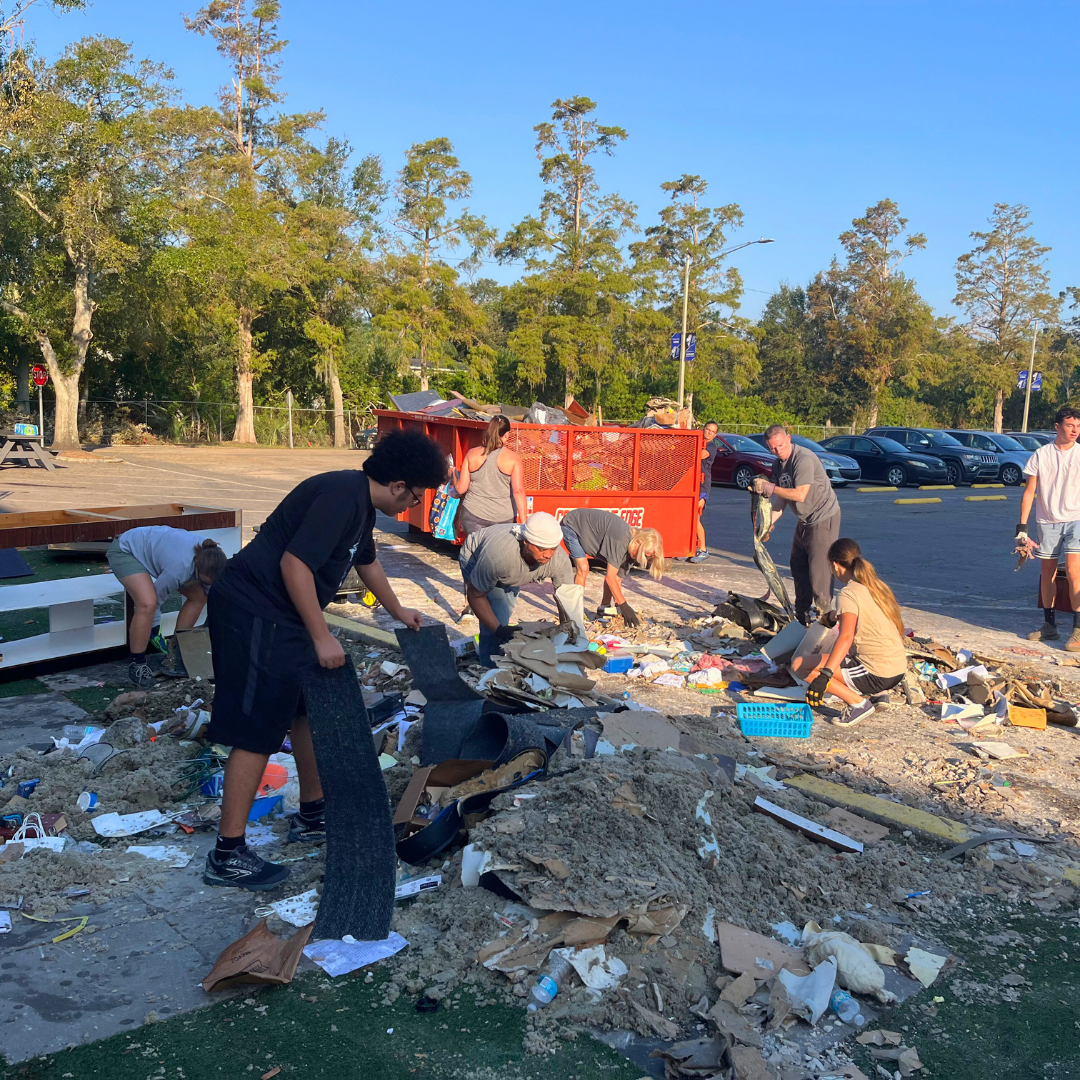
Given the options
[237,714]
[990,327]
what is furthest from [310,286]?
[990,327]

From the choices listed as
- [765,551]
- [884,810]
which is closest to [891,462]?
[765,551]

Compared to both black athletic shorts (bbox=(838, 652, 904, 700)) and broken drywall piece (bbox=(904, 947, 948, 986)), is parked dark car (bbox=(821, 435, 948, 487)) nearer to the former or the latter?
black athletic shorts (bbox=(838, 652, 904, 700))

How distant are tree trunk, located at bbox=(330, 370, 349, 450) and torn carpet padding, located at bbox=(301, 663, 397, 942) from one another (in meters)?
34.6

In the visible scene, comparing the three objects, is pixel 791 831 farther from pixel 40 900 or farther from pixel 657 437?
pixel 657 437

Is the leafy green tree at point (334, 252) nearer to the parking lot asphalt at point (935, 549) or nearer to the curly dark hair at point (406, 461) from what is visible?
the parking lot asphalt at point (935, 549)

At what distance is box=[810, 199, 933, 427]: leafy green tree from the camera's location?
49969mm

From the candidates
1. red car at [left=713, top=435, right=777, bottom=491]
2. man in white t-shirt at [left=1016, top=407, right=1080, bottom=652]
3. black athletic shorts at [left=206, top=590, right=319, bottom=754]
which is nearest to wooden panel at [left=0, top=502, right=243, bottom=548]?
black athletic shorts at [left=206, top=590, right=319, bottom=754]

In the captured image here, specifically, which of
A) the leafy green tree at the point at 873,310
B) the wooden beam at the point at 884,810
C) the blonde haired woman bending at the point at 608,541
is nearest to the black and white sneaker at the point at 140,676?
the blonde haired woman bending at the point at 608,541

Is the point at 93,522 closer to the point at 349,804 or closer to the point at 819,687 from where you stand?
the point at 349,804

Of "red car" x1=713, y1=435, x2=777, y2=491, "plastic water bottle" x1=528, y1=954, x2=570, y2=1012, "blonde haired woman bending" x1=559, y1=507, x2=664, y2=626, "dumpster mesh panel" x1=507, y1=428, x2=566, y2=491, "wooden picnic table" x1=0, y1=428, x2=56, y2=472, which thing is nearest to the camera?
"plastic water bottle" x1=528, y1=954, x2=570, y2=1012

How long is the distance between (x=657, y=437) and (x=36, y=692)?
7.12m

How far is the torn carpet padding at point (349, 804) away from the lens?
→ 332 cm

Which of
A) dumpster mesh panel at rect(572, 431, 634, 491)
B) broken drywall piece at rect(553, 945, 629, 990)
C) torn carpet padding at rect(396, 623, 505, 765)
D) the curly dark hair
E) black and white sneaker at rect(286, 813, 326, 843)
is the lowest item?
black and white sneaker at rect(286, 813, 326, 843)

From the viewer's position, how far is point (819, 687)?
6.02 meters
